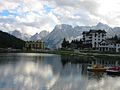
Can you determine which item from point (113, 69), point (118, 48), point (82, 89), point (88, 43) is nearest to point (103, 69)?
point (113, 69)

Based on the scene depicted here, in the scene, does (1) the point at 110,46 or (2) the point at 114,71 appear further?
(1) the point at 110,46

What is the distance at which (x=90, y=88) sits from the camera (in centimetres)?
4606

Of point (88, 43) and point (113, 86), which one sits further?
point (88, 43)

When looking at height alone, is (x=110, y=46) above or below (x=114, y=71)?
above

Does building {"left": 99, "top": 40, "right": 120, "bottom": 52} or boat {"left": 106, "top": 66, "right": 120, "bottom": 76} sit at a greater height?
building {"left": 99, "top": 40, "right": 120, "bottom": 52}

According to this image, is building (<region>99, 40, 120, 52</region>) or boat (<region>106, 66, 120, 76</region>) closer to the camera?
boat (<region>106, 66, 120, 76</region>)

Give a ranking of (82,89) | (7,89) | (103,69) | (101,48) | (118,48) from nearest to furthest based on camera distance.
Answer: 1. (7,89)
2. (82,89)
3. (103,69)
4. (118,48)
5. (101,48)

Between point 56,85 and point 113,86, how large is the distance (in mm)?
9828

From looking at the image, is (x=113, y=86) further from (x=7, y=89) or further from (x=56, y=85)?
(x=7, y=89)

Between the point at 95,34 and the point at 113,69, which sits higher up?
the point at 95,34

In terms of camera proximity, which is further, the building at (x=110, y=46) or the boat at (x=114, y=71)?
the building at (x=110, y=46)

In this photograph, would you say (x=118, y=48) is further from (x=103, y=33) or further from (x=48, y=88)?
(x=48, y=88)

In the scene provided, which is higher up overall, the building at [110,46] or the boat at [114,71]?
the building at [110,46]

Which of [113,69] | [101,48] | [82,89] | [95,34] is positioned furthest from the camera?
[95,34]
